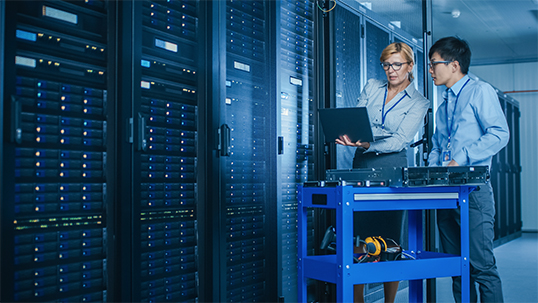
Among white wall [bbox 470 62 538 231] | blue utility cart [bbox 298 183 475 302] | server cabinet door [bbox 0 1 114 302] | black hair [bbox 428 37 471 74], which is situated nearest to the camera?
server cabinet door [bbox 0 1 114 302]

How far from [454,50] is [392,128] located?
Result: 500 mm

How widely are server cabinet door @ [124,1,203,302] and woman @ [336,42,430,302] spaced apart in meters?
0.88

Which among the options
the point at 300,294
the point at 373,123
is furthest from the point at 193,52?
the point at 300,294

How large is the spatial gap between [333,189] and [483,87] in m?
0.87

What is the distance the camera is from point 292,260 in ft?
10.1

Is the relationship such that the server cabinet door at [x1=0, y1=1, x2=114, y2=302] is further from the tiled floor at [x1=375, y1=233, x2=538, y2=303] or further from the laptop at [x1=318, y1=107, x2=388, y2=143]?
the tiled floor at [x1=375, y1=233, x2=538, y2=303]

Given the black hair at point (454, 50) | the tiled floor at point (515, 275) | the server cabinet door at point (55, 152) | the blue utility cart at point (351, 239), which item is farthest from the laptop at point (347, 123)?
the tiled floor at point (515, 275)

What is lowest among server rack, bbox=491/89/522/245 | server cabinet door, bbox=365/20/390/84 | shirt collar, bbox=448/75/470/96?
server rack, bbox=491/89/522/245

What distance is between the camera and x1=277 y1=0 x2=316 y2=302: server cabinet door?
297cm

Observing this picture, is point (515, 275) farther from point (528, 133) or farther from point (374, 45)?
point (528, 133)

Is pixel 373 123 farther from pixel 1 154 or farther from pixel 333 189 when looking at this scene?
pixel 1 154

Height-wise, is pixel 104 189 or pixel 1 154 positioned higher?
pixel 1 154

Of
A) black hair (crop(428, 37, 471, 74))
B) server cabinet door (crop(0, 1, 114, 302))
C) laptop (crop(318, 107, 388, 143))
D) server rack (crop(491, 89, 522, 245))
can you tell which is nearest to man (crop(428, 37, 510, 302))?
black hair (crop(428, 37, 471, 74))

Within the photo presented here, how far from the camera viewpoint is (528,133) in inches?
370
